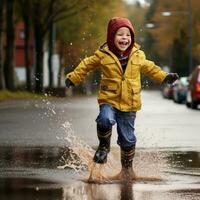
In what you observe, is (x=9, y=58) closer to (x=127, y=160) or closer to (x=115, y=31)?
(x=127, y=160)

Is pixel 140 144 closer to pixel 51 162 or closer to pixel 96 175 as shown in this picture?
pixel 51 162

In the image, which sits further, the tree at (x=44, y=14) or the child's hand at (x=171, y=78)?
the tree at (x=44, y=14)

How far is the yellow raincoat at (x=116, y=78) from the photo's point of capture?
10.1 m

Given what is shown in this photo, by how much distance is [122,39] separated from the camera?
10164 mm

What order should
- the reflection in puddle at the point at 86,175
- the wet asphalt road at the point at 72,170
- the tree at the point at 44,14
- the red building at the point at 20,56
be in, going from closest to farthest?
the reflection in puddle at the point at 86,175 → the wet asphalt road at the point at 72,170 → the tree at the point at 44,14 → the red building at the point at 20,56

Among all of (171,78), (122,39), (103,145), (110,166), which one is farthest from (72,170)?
(122,39)

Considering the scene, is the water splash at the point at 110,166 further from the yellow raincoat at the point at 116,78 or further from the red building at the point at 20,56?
the red building at the point at 20,56

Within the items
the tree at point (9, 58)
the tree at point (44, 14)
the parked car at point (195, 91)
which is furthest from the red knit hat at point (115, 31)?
the tree at point (44, 14)

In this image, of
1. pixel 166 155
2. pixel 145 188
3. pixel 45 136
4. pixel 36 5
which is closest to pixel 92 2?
pixel 36 5

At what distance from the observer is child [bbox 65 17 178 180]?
10.1 metres

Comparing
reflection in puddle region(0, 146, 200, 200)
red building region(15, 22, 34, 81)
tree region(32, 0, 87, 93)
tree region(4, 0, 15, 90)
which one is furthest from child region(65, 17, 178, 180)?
red building region(15, 22, 34, 81)

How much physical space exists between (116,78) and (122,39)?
1.37 ft

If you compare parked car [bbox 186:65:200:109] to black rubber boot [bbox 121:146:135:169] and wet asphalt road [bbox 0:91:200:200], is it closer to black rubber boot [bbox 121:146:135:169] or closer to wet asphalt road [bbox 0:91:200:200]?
wet asphalt road [bbox 0:91:200:200]

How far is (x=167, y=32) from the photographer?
90.0 meters
